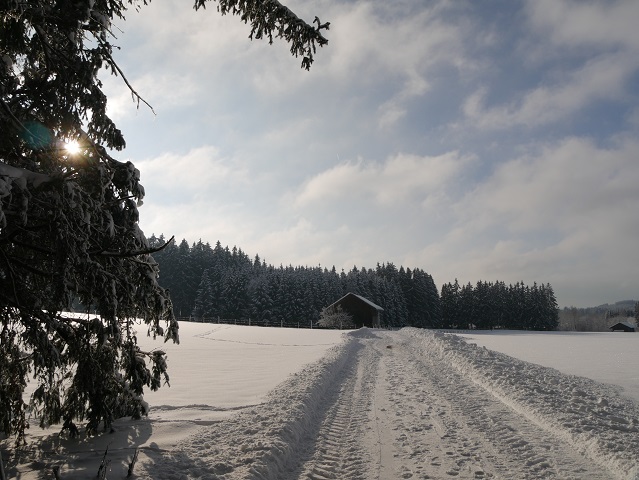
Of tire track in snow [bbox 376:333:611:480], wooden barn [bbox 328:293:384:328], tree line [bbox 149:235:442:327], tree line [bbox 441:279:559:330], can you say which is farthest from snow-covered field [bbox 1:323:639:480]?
tree line [bbox 441:279:559:330]

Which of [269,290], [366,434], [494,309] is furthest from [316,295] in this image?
[366,434]

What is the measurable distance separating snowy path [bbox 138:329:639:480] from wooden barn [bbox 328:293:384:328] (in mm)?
51397

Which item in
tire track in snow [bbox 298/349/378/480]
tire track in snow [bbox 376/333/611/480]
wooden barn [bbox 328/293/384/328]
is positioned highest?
wooden barn [bbox 328/293/384/328]

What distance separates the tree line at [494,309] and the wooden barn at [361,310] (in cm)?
3323

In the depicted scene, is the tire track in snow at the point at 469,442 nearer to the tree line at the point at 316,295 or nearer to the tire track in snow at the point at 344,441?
the tire track in snow at the point at 344,441

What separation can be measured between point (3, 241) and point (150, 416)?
4.90 metres

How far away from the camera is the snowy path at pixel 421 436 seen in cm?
495

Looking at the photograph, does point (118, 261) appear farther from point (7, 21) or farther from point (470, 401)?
point (470, 401)

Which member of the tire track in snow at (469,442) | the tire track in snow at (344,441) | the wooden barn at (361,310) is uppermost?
the wooden barn at (361,310)

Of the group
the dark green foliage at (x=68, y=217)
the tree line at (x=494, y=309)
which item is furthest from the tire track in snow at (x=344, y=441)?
the tree line at (x=494, y=309)

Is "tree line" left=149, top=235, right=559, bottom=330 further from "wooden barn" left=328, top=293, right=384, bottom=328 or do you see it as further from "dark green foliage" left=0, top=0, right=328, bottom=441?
"dark green foliage" left=0, top=0, right=328, bottom=441

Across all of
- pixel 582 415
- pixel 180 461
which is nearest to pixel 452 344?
pixel 582 415

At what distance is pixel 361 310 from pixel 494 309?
40585mm

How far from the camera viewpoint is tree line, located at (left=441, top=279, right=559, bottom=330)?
286 ft
